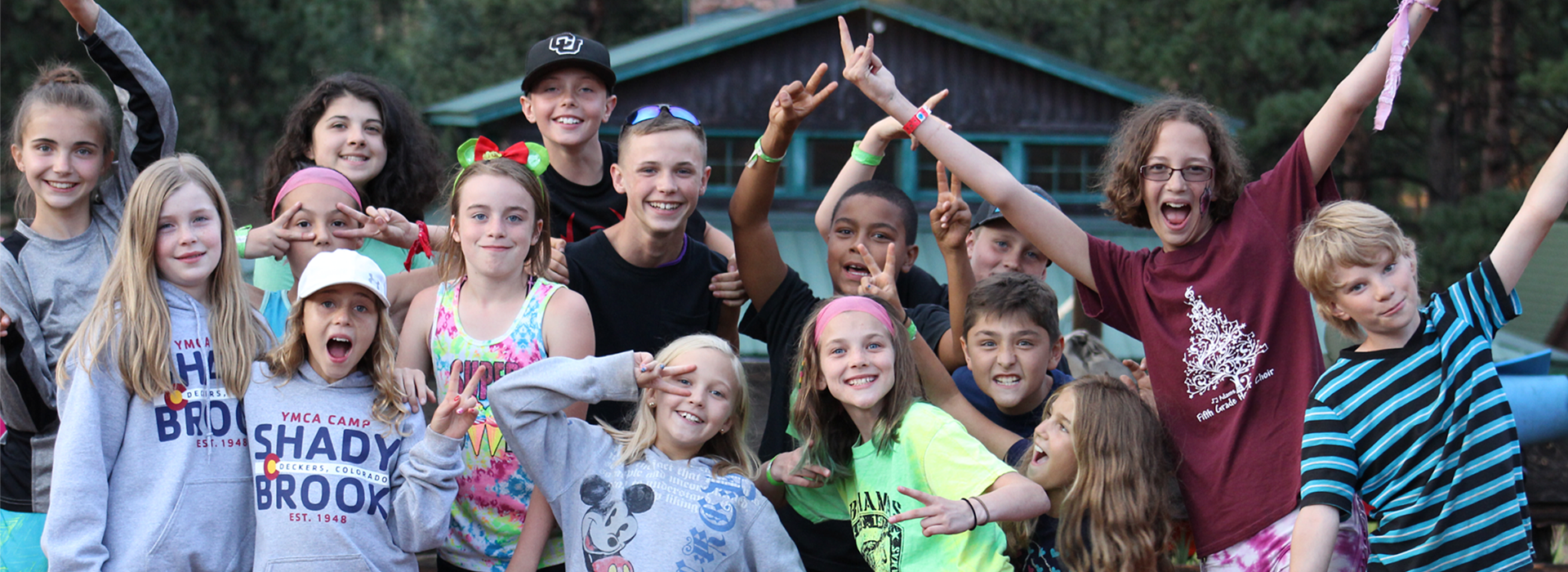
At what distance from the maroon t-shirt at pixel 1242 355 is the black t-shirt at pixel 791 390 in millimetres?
960

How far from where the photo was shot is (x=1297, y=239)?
2920mm

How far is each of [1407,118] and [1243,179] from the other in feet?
48.1

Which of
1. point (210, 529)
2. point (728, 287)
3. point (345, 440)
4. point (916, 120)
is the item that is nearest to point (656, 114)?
point (728, 287)

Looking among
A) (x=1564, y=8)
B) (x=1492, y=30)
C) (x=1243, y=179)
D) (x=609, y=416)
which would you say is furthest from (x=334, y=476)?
(x=1492, y=30)

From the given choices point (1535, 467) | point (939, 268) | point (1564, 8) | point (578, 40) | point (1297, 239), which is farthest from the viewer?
point (1564, 8)

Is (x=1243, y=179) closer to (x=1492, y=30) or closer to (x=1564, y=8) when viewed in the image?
(x=1564, y=8)

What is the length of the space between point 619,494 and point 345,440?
71cm

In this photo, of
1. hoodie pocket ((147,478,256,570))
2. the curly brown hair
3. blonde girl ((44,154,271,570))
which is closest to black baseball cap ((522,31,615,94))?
blonde girl ((44,154,271,570))

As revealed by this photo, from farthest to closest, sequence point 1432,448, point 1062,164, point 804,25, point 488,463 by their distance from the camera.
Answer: point 1062,164
point 804,25
point 488,463
point 1432,448

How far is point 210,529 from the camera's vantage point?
299cm

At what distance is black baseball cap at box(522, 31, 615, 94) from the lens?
4.05m

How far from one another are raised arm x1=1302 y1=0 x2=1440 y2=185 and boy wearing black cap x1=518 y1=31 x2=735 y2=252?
76.3 inches

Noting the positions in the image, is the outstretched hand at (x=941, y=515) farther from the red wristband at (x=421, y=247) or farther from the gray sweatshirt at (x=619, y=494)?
the red wristband at (x=421, y=247)

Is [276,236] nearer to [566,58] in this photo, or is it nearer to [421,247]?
[421,247]
